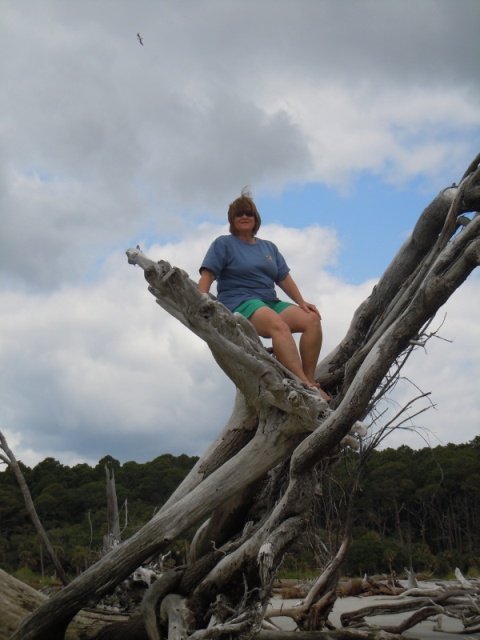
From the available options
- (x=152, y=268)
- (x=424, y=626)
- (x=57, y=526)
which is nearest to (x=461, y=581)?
(x=424, y=626)

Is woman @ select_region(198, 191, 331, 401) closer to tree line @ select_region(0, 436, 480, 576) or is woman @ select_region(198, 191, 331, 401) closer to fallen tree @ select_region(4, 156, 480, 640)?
fallen tree @ select_region(4, 156, 480, 640)

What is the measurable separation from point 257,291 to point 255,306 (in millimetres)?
238

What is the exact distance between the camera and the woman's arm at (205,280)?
4.80m

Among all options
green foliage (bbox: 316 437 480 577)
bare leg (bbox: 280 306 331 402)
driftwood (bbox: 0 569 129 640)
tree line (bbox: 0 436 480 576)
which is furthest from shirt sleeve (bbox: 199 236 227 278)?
green foliage (bbox: 316 437 480 577)

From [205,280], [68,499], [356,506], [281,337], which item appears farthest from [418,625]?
[68,499]

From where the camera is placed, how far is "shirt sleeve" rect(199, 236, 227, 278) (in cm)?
485

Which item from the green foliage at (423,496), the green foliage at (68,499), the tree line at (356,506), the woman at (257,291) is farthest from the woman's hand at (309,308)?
the green foliage at (423,496)

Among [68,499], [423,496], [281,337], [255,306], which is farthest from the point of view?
[423,496]

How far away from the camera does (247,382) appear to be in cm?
459

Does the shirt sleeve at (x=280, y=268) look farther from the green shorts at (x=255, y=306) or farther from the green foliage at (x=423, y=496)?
the green foliage at (x=423, y=496)

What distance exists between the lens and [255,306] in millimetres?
4828

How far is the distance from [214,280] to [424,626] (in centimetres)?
493

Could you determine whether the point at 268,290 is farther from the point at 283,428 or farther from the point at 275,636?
the point at 275,636

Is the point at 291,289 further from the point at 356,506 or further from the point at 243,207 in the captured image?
the point at 356,506
